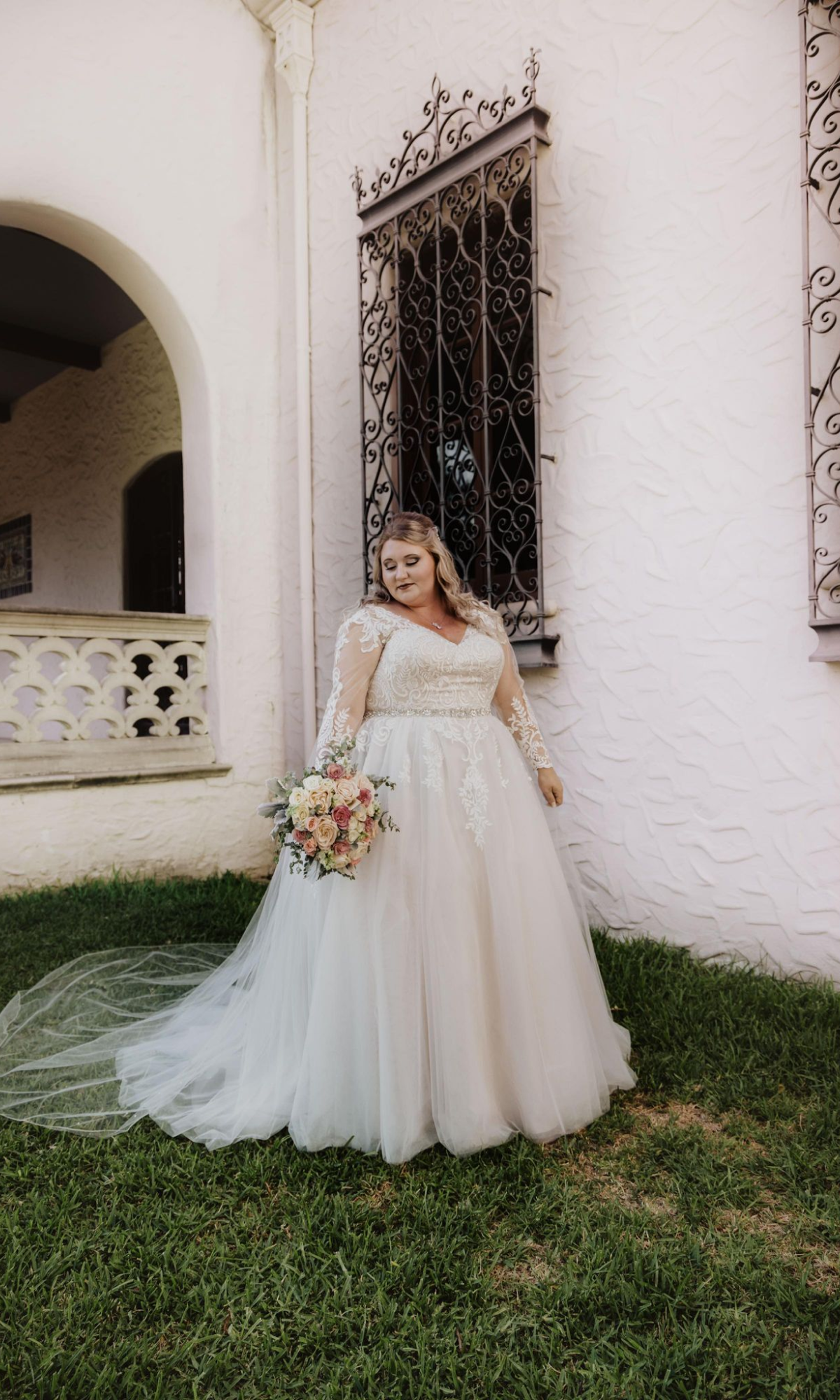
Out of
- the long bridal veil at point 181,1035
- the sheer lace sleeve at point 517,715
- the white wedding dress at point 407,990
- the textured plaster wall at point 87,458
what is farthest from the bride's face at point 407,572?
the textured plaster wall at point 87,458

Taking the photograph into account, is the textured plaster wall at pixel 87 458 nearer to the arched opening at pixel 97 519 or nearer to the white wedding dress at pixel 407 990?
the arched opening at pixel 97 519

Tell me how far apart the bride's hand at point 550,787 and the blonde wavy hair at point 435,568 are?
55 centimetres

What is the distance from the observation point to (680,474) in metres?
3.69

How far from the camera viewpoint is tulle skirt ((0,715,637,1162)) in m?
2.33

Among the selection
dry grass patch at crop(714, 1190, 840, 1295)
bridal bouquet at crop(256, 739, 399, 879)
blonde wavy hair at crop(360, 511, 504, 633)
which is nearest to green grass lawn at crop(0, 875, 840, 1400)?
dry grass patch at crop(714, 1190, 840, 1295)

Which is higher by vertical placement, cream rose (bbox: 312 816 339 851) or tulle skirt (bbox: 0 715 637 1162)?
cream rose (bbox: 312 816 339 851)

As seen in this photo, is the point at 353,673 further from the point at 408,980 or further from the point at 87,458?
the point at 87,458

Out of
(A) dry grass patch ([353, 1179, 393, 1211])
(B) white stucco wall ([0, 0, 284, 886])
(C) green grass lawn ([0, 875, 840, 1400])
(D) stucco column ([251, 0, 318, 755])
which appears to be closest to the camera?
(C) green grass lawn ([0, 875, 840, 1400])

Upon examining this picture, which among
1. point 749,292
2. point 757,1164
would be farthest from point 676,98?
point 757,1164

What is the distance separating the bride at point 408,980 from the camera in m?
2.34

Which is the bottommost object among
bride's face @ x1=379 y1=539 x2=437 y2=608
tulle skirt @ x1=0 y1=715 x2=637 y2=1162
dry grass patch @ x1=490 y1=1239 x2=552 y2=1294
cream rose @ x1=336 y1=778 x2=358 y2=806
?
dry grass patch @ x1=490 y1=1239 x2=552 y2=1294

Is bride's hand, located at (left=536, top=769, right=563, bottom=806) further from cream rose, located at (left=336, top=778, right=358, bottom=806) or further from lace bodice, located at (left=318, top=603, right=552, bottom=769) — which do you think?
cream rose, located at (left=336, top=778, right=358, bottom=806)

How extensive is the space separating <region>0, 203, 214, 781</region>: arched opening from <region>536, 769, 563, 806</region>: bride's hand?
116 inches

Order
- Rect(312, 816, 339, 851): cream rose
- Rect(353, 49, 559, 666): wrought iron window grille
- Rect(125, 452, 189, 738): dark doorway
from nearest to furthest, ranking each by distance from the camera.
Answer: Rect(312, 816, 339, 851): cream rose
Rect(353, 49, 559, 666): wrought iron window grille
Rect(125, 452, 189, 738): dark doorway
